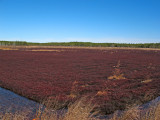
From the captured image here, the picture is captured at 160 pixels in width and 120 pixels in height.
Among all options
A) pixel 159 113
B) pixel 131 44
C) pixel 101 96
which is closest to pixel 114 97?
pixel 101 96

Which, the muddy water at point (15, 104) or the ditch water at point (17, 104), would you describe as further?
the muddy water at point (15, 104)

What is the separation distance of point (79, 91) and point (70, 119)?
20.1 ft

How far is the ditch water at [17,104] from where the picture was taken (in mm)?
7598

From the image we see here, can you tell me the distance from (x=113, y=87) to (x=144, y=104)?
3.50m

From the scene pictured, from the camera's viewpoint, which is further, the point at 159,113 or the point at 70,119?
the point at 159,113

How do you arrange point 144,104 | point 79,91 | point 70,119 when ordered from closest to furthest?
point 70,119, point 144,104, point 79,91

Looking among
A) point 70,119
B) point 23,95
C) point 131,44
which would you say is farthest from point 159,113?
point 131,44

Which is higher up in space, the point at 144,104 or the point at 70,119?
the point at 70,119

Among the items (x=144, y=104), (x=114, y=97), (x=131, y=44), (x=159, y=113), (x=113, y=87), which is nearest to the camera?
(x=159, y=113)

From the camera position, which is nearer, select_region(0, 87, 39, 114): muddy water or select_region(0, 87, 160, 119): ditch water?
select_region(0, 87, 160, 119): ditch water

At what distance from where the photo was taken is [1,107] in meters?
7.95

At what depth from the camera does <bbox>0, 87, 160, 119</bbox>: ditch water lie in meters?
7.60

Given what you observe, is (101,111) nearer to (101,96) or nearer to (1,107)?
(101,96)

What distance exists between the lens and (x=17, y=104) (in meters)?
8.53
